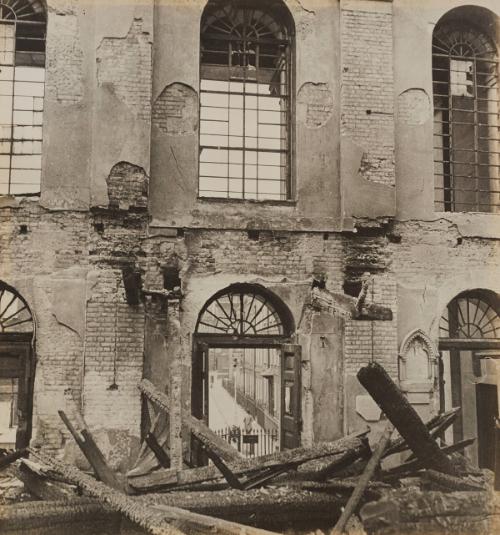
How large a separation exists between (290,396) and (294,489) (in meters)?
2.72

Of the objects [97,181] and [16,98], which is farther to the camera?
[16,98]

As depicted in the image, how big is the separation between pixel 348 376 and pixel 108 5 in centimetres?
635

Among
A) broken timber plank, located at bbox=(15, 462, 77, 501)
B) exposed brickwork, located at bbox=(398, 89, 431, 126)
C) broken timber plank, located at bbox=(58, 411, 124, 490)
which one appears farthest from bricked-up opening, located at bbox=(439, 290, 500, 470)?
broken timber plank, located at bbox=(15, 462, 77, 501)

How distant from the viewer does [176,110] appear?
9141 mm

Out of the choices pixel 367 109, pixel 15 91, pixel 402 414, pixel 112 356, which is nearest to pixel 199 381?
pixel 112 356

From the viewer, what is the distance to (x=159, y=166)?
8.98 meters

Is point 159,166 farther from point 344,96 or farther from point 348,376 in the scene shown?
point 348,376

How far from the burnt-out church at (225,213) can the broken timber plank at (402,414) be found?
1987mm

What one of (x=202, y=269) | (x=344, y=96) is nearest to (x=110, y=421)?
(x=202, y=269)

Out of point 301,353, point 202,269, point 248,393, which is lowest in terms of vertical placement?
point 248,393

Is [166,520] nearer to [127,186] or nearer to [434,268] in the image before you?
[127,186]

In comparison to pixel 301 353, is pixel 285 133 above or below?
above

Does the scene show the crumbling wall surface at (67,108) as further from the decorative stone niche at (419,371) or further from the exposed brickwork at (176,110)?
the decorative stone niche at (419,371)

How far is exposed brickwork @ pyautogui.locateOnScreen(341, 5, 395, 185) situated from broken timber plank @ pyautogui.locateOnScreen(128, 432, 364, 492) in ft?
14.1
